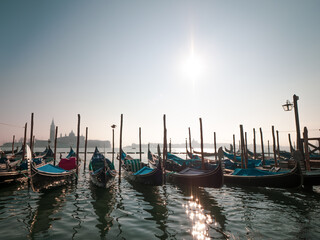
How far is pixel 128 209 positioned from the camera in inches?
281

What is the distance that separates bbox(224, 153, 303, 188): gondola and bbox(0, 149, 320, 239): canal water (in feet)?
1.80

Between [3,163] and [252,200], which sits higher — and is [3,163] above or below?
above

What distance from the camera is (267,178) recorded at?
32.6 feet

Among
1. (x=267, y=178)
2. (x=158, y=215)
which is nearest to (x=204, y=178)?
(x=267, y=178)

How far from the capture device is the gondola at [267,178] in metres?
8.99

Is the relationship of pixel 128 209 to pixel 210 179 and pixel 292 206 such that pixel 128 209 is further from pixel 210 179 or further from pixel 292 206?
pixel 292 206

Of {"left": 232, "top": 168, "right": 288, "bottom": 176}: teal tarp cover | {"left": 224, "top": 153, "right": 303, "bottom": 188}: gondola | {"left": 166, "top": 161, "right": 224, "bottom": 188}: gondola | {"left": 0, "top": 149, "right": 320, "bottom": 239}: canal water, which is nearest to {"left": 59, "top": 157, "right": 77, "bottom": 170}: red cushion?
{"left": 0, "top": 149, "right": 320, "bottom": 239}: canal water

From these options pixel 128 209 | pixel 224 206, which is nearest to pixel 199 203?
pixel 224 206

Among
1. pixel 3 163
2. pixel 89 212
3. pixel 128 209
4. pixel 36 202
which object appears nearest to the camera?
pixel 89 212

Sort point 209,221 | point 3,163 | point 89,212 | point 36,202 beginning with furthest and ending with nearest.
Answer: point 3,163
point 36,202
point 89,212
point 209,221

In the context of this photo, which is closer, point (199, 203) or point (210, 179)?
point (199, 203)

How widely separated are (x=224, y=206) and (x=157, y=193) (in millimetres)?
3630

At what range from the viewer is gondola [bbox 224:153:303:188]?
8.99 meters

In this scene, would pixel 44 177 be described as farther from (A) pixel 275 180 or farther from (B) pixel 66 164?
(A) pixel 275 180
